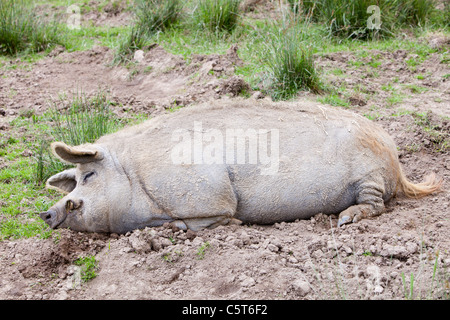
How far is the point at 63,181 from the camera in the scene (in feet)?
16.6

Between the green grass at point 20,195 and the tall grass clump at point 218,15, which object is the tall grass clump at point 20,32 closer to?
the tall grass clump at point 218,15

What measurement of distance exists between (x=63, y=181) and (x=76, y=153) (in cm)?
63

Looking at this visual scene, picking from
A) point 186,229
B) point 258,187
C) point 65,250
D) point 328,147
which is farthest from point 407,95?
point 65,250

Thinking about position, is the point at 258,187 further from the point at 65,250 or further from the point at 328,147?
the point at 65,250

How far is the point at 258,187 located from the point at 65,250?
1.64 m

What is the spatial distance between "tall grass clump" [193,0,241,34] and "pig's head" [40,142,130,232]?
17.3 feet

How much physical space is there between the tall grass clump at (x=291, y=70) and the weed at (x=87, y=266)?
12.1 ft

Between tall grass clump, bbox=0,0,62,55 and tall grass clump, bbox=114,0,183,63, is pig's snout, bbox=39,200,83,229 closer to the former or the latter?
tall grass clump, bbox=114,0,183,63

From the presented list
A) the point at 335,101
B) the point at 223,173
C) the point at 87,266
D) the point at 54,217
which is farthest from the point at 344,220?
the point at 335,101

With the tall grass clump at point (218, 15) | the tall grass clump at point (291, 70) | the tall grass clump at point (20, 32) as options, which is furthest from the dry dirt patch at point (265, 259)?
the tall grass clump at point (20, 32)

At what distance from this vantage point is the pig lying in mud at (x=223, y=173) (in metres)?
4.59

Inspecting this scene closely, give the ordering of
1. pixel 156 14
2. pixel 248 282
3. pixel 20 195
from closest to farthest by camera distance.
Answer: pixel 248 282
pixel 20 195
pixel 156 14

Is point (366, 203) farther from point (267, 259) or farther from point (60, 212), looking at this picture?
point (60, 212)

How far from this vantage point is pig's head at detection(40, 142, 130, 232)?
4.62 meters
